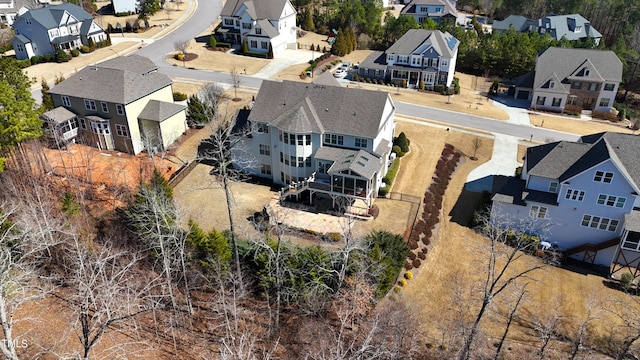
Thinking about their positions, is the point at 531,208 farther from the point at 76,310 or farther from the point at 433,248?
the point at 76,310

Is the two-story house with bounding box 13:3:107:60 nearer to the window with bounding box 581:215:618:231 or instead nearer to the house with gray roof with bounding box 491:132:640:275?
the house with gray roof with bounding box 491:132:640:275

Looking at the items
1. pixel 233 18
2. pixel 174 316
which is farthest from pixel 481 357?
pixel 233 18

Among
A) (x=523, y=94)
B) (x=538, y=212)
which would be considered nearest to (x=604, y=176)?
(x=538, y=212)

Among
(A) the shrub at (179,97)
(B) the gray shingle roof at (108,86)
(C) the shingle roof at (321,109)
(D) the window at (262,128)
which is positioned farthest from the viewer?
(A) the shrub at (179,97)

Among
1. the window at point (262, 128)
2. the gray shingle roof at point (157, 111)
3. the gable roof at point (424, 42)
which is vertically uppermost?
the gable roof at point (424, 42)

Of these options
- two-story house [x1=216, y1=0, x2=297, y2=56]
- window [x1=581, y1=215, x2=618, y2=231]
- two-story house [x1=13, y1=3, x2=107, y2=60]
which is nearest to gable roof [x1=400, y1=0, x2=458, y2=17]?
two-story house [x1=216, y1=0, x2=297, y2=56]

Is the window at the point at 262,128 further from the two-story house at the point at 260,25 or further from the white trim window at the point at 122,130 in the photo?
the two-story house at the point at 260,25

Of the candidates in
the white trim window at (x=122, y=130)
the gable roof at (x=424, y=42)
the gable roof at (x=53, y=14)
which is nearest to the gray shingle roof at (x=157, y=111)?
the white trim window at (x=122, y=130)

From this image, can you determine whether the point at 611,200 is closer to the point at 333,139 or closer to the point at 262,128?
the point at 333,139
